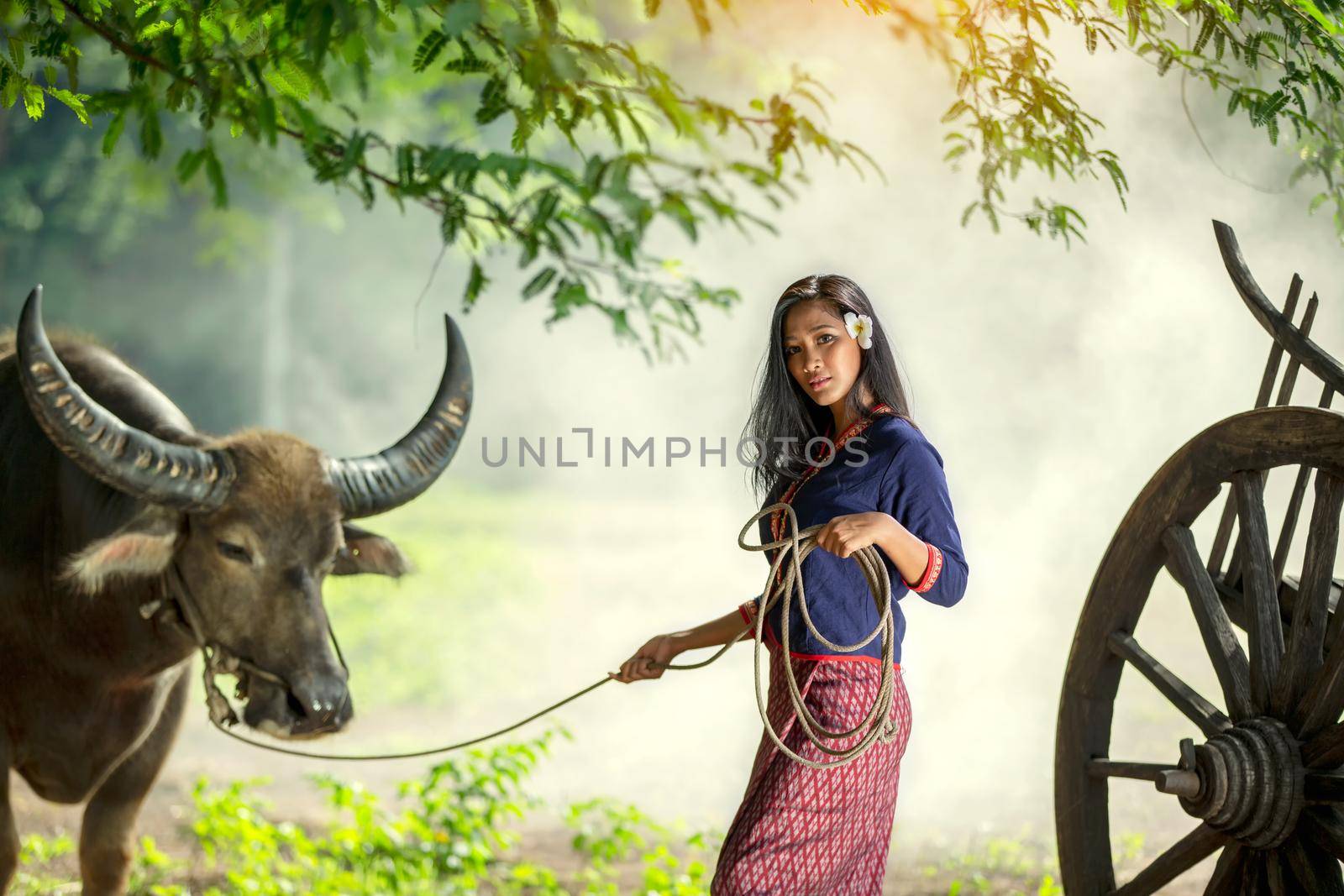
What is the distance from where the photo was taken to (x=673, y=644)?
2.38 meters

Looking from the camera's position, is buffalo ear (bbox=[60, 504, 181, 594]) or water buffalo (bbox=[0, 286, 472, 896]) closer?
water buffalo (bbox=[0, 286, 472, 896])

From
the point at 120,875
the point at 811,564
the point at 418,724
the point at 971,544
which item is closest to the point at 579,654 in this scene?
the point at 418,724

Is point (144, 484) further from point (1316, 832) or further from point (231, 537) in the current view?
point (1316, 832)

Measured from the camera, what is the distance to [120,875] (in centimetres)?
352

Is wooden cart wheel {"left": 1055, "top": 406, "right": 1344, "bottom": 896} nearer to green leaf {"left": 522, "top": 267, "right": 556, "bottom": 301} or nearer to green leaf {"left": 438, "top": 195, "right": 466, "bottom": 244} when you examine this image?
green leaf {"left": 522, "top": 267, "right": 556, "bottom": 301}

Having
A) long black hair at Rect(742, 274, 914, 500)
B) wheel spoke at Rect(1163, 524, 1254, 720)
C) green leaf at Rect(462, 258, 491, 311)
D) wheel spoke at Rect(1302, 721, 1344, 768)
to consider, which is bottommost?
wheel spoke at Rect(1302, 721, 1344, 768)

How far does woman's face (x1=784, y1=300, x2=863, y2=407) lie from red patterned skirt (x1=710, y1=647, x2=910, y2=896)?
1.70 feet

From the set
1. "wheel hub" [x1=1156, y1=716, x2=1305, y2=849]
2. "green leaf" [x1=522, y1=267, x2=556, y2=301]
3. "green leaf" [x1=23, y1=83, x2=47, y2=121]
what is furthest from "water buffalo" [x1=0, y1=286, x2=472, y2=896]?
"wheel hub" [x1=1156, y1=716, x2=1305, y2=849]

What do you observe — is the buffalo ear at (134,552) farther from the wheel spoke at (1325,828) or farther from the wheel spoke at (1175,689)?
the wheel spoke at (1325,828)

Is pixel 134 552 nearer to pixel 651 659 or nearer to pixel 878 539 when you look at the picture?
pixel 651 659

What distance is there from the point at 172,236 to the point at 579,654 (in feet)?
37.7

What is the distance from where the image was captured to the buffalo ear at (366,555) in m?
3.22

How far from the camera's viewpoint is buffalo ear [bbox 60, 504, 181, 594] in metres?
2.91

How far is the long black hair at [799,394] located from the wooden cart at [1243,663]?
0.67m
